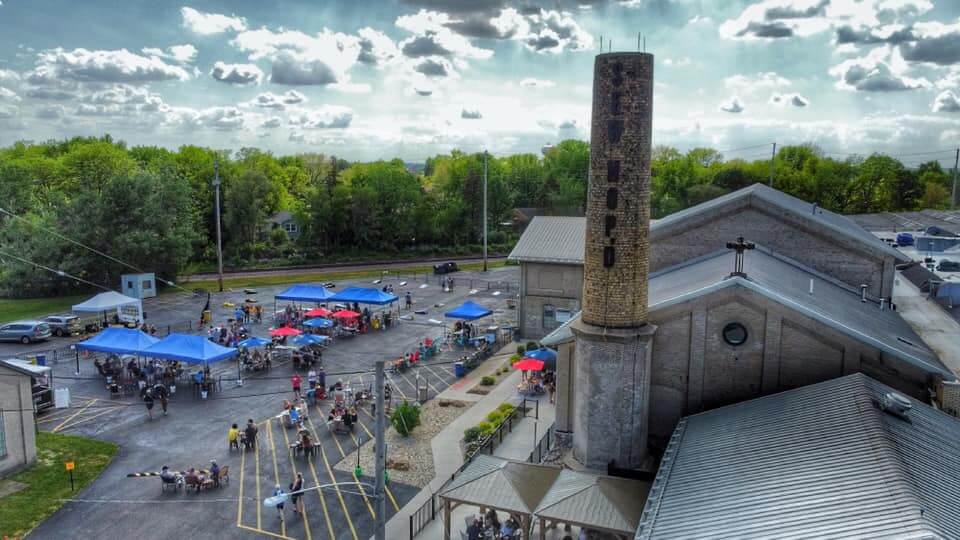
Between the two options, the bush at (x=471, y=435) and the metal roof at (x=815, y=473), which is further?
the bush at (x=471, y=435)

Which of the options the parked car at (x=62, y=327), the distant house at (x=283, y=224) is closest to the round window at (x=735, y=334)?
the parked car at (x=62, y=327)

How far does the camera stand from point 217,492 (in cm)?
2112

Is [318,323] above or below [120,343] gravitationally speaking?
below

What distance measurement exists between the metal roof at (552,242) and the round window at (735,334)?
69.7 feet

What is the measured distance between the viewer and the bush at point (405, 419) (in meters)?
26.0

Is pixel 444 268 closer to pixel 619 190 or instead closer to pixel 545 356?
pixel 545 356

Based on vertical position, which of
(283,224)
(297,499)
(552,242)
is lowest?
(297,499)

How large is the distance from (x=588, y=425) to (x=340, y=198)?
74.5 metres

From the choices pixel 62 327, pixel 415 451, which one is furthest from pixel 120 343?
pixel 415 451

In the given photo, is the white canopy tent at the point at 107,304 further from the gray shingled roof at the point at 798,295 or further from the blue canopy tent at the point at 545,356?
the gray shingled roof at the point at 798,295

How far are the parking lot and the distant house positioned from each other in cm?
5673

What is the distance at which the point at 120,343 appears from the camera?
3212 centimetres

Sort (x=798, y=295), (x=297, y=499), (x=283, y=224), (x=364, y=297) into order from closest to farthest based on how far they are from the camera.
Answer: (x=297, y=499) < (x=798, y=295) < (x=364, y=297) < (x=283, y=224)

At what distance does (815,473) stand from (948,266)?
38.8 m
